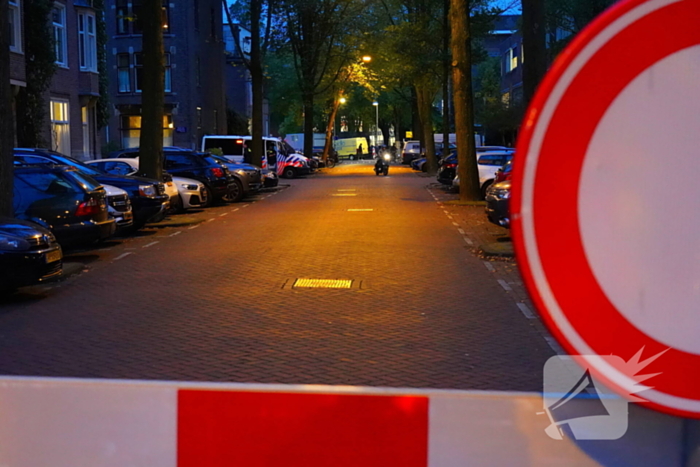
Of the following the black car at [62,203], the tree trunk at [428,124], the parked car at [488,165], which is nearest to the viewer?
the black car at [62,203]

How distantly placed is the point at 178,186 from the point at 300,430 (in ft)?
74.0

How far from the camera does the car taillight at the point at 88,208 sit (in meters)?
14.2

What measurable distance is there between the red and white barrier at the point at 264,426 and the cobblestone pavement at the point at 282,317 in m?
4.84

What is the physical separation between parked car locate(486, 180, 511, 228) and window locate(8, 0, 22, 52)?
17.7 metres

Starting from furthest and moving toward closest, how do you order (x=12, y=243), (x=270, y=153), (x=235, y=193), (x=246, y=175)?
(x=270, y=153), (x=246, y=175), (x=235, y=193), (x=12, y=243)

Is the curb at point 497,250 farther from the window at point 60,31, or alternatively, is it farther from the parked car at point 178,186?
the window at point 60,31

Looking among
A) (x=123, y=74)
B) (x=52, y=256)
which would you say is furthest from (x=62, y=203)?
(x=123, y=74)

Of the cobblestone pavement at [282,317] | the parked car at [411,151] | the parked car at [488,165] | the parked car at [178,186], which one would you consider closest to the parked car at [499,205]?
the cobblestone pavement at [282,317]

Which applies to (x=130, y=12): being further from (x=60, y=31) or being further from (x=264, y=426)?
(x=264, y=426)

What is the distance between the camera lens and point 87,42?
36.0 m

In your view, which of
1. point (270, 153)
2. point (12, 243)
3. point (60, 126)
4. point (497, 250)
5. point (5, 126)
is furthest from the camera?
point (270, 153)

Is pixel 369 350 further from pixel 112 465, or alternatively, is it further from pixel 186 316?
pixel 112 465

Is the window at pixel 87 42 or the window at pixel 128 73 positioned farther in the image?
the window at pixel 128 73

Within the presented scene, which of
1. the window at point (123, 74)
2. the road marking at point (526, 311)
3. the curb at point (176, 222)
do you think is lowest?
the road marking at point (526, 311)
